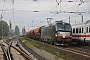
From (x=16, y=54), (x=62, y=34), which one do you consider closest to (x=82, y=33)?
(x=62, y=34)

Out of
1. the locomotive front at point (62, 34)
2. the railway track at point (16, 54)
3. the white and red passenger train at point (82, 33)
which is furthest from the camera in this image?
the white and red passenger train at point (82, 33)

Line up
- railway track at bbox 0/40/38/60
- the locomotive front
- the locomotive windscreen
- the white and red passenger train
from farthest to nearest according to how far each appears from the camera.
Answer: the locomotive windscreen, the white and red passenger train, the locomotive front, railway track at bbox 0/40/38/60

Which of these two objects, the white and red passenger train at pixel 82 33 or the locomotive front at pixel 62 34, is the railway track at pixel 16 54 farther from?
the white and red passenger train at pixel 82 33

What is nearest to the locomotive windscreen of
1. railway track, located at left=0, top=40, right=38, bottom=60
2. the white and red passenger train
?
the white and red passenger train

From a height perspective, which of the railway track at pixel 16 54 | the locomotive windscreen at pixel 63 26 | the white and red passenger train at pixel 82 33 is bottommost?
the railway track at pixel 16 54

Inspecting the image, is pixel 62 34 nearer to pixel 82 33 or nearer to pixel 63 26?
pixel 63 26

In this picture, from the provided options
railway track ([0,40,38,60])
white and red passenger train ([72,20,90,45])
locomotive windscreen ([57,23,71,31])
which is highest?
locomotive windscreen ([57,23,71,31])

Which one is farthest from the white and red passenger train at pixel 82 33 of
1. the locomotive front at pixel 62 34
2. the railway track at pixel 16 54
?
the railway track at pixel 16 54

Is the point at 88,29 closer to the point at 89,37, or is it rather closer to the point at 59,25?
the point at 89,37

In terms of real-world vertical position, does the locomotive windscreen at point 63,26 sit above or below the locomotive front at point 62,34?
above

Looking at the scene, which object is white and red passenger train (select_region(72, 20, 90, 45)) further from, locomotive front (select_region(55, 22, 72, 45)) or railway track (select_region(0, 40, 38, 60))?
railway track (select_region(0, 40, 38, 60))

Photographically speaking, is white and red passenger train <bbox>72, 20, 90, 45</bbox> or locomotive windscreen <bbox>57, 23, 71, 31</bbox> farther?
locomotive windscreen <bbox>57, 23, 71, 31</bbox>

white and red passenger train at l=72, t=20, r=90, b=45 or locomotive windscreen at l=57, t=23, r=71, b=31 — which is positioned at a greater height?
locomotive windscreen at l=57, t=23, r=71, b=31

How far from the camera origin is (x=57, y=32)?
88.7 feet
